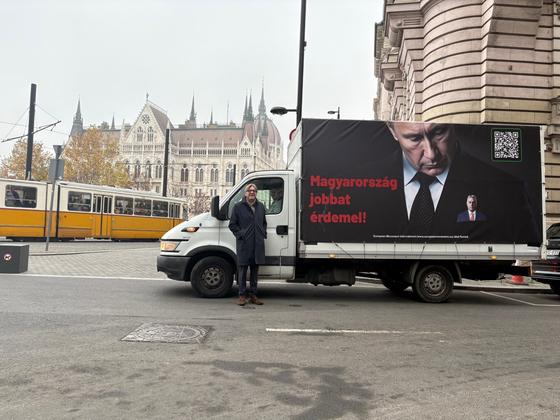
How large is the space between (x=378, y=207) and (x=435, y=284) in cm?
194

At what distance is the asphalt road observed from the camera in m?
3.37

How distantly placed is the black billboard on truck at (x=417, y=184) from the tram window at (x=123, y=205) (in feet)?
60.2

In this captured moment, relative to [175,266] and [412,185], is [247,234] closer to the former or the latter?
[175,266]

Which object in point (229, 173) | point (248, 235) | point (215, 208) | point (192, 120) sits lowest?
point (248, 235)

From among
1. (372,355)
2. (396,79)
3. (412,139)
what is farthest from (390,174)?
(396,79)

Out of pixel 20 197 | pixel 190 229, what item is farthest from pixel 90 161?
pixel 190 229

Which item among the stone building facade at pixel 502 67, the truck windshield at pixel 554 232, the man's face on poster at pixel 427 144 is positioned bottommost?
the truck windshield at pixel 554 232

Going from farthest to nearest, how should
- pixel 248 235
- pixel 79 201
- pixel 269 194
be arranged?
pixel 79 201, pixel 269 194, pixel 248 235

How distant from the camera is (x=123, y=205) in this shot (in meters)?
24.2

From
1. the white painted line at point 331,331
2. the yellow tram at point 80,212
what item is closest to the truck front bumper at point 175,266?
the white painted line at point 331,331

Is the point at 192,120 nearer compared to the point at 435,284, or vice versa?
the point at 435,284

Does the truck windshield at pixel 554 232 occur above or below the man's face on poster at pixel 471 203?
below

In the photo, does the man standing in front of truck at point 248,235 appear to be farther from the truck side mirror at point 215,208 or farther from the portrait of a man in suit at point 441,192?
the portrait of a man in suit at point 441,192

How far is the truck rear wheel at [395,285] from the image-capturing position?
30.1ft
